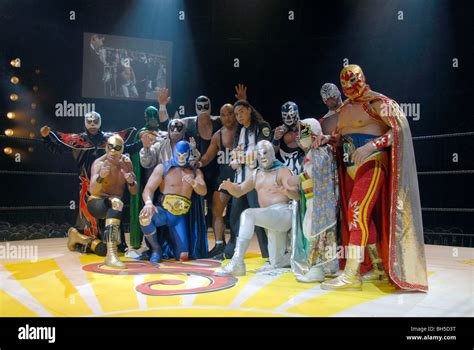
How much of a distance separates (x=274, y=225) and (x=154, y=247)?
4.37 ft

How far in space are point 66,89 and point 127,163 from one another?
297 cm

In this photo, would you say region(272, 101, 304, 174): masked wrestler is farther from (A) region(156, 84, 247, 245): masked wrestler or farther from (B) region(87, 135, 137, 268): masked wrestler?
(B) region(87, 135, 137, 268): masked wrestler

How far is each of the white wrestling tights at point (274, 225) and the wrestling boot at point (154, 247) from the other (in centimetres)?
115

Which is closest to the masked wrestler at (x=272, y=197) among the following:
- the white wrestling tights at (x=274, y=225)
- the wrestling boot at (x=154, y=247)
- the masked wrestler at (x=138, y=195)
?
the white wrestling tights at (x=274, y=225)

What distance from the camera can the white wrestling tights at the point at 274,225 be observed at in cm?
392

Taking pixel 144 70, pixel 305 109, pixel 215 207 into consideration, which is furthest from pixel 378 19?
pixel 215 207

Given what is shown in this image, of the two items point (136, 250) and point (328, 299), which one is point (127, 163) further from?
point (328, 299)

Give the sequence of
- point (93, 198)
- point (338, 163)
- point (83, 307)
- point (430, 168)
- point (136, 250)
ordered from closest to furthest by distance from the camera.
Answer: point (83, 307) → point (338, 163) → point (93, 198) → point (136, 250) → point (430, 168)

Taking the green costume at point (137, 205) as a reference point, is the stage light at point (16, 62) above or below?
above

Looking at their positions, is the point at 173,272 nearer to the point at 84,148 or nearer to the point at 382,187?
the point at 382,187

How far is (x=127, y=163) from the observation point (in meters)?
5.01

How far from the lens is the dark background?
6.75 m

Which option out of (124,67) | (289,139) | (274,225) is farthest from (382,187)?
(124,67)

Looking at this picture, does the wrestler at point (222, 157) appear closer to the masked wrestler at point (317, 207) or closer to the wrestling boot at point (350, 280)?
the masked wrestler at point (317, 207)
